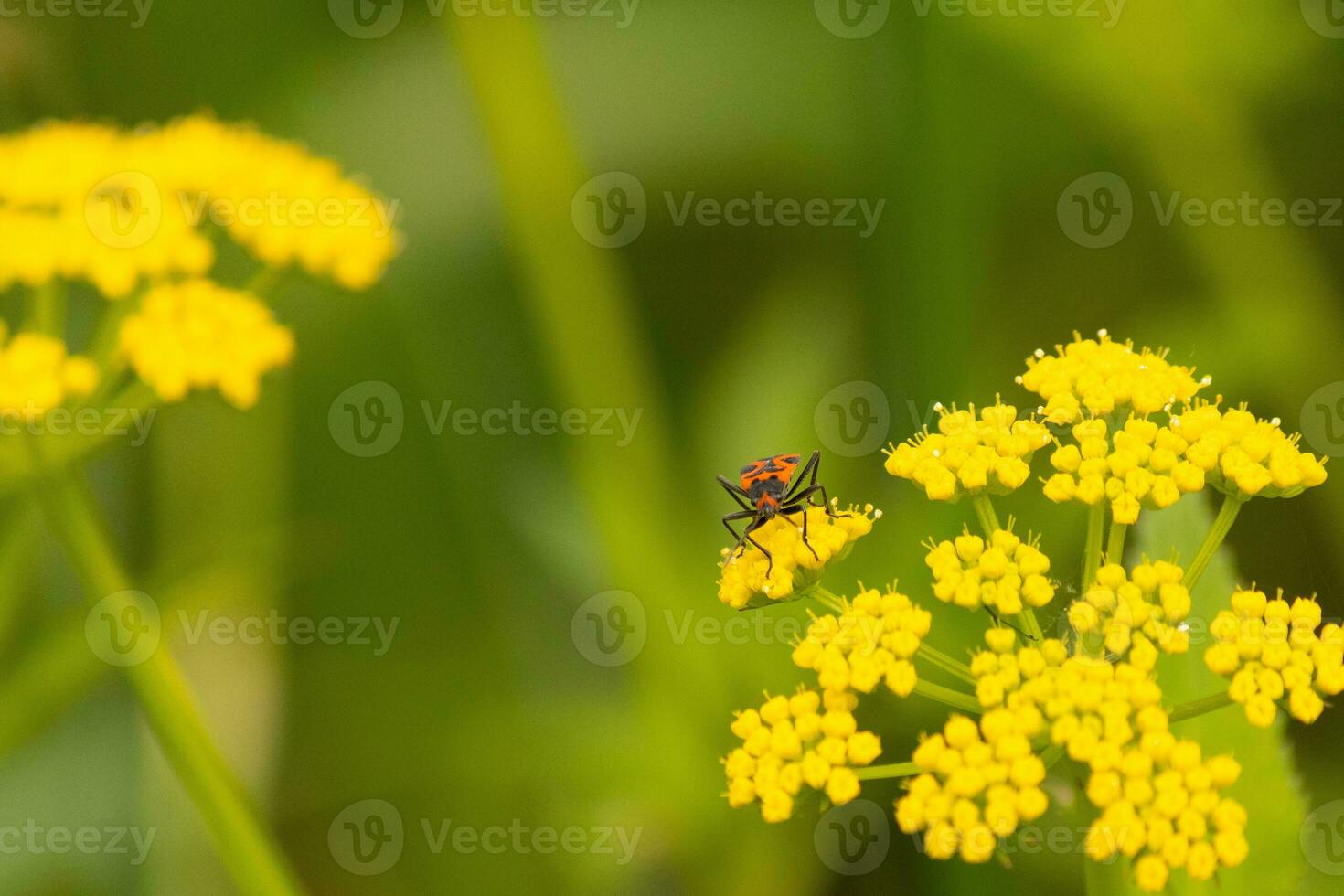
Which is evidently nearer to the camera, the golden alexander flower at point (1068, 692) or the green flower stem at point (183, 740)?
the golden alexander flower at point (1068, 692)

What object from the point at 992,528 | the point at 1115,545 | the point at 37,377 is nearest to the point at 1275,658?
the point at 1115,545

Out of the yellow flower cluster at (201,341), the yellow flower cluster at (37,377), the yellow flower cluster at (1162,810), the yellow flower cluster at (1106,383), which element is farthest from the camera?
the yellow flower cluster at (201,341)

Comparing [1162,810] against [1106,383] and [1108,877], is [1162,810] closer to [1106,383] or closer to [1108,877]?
[1108,877]

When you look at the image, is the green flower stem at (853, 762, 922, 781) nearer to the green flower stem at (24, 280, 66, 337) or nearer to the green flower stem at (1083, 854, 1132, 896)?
the green flower stem at (1083, 854, 1132, 896)

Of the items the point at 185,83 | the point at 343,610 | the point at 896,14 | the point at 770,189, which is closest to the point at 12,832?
the point at 343,610

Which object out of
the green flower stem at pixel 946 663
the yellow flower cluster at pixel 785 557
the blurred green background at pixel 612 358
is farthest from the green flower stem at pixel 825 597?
the blurred green background at pixel 612 358

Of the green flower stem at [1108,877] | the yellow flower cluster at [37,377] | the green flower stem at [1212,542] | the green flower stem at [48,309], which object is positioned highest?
the green flower stem at [48,309]

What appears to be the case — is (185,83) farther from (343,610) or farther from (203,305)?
(343,610)

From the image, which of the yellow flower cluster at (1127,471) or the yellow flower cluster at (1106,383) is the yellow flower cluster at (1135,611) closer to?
the yellow flower cluster at (1127,471)
